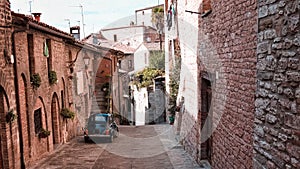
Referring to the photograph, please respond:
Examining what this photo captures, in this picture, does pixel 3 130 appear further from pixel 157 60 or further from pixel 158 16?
pixel 158 16

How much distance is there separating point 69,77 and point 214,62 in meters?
8.51

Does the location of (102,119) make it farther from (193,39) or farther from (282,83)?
(282,83)

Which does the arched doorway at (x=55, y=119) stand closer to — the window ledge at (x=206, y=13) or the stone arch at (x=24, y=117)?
the stone arch at (x=24, y=117)

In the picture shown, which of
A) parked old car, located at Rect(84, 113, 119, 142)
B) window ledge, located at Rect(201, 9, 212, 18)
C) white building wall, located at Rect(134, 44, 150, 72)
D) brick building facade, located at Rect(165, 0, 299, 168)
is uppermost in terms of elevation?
white building wall, located at Rect(134, 44, 150, 72)

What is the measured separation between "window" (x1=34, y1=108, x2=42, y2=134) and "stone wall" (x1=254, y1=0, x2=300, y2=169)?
25.4ft

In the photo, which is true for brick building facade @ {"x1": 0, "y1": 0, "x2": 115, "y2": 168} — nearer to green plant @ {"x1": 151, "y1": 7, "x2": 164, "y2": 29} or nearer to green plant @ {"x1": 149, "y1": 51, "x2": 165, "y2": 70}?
green plant @ {"x1": 149, "y1": 51, "x2": 165, "y2": 70}

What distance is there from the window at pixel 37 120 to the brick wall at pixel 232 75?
5.72 meters

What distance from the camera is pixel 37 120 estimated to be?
31.3 feet

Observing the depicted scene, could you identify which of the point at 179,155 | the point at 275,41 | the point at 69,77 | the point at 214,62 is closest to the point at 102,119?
the point at 69,77

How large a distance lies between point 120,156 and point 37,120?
2984 mm

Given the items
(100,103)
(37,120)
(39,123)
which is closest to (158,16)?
(100,103)

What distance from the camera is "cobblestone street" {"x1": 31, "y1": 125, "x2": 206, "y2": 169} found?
27.4 feet

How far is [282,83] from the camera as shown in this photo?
271 cm

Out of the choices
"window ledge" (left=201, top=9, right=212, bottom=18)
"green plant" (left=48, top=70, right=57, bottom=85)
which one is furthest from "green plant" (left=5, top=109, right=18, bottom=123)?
"window ledge" (left=201, top=9, right=212, bottom=18)
